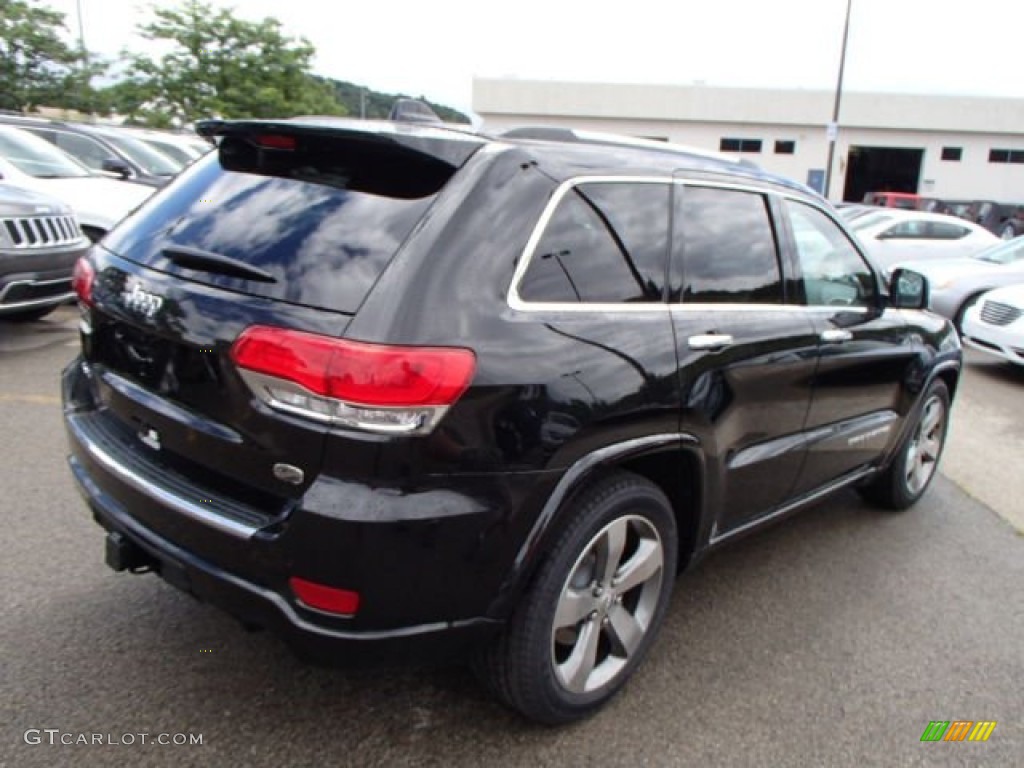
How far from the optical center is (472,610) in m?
2.10

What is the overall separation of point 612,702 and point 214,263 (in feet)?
6.08

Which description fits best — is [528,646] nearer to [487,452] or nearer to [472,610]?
[472,610]

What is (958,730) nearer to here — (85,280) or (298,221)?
(298,221)

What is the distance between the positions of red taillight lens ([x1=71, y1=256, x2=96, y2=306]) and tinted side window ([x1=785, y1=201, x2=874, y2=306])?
2633 mm

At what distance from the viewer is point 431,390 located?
76.4 inches

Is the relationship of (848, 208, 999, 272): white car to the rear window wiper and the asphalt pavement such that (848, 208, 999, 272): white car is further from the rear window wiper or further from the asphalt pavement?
the rear window wiper

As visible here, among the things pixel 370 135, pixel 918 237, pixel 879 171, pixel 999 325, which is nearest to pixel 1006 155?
pixel 879 171

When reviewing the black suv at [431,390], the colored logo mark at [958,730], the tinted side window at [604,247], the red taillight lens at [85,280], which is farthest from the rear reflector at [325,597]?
the colored logo mark at [958,730]

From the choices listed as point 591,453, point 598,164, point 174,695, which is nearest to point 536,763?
point 591,453

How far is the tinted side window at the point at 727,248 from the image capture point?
2.76 m

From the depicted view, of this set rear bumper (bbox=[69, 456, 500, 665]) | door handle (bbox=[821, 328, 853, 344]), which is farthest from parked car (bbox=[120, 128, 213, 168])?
rear bumper (bbox=[69, 456, 500, 665])

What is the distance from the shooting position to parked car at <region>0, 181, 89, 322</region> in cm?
598

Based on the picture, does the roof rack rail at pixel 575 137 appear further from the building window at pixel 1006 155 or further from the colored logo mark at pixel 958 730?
the building window at pixel 1006 155

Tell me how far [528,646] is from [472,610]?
255 mm
